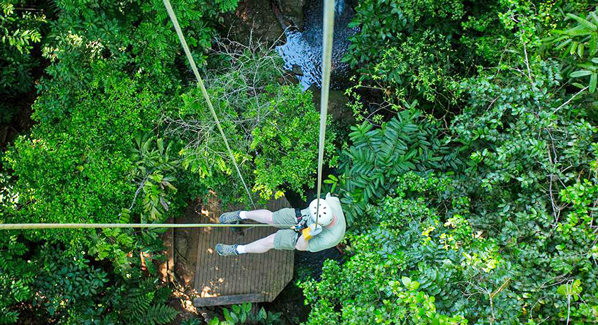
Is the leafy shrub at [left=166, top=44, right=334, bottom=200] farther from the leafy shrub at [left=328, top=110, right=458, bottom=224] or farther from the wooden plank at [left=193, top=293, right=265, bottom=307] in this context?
the wooden plank at [left=193, top=293, right=265, bottom=307]

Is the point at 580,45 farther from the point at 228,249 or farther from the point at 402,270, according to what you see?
the point at 228,249

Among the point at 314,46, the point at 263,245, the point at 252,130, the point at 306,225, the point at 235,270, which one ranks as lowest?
the point at 235,270

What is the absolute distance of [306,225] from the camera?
5.29 metres

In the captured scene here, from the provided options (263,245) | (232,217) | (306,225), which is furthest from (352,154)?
(232,217)

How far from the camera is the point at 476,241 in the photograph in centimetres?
414

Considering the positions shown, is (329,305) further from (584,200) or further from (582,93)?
(582,93)

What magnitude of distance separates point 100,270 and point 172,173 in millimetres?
1993

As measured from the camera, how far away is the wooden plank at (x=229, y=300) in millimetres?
6996

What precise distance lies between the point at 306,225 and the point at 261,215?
0.84 meters

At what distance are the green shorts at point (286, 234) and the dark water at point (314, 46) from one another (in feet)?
9.07

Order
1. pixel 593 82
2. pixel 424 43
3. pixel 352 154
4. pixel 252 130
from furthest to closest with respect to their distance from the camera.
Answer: pixel 424 43
pixel 352 154
pixel 252 130
pixel 593 82

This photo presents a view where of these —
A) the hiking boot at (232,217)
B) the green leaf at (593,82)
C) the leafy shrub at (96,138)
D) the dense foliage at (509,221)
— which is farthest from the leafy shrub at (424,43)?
the hiking boot at (232,217)

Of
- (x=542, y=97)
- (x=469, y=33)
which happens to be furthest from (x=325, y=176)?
(x=542, y=97)

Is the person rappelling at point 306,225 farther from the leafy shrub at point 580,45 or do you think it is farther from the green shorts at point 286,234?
the leafy shrub at point 580,45
